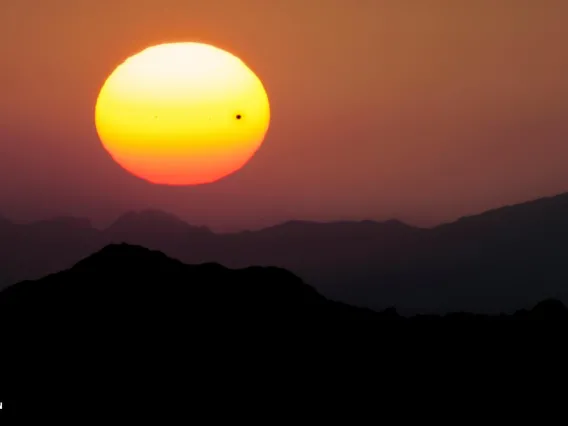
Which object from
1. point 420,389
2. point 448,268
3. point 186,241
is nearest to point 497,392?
point 420,389

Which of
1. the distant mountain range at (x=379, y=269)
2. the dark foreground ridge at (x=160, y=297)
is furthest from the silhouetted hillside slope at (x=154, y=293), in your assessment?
the distant mountain range at (x=379, y=269)

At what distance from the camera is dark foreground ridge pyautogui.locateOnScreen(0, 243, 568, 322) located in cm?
4853

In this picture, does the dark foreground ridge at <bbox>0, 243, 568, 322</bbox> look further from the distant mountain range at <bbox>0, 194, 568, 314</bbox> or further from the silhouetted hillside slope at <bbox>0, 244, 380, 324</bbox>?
the distant mountain range at <bbox>0, 194, 568, 314</bbox>

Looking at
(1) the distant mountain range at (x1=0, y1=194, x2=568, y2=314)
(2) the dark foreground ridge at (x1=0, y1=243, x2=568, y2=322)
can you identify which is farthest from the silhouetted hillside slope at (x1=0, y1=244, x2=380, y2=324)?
(1) the distant mountain range at (x1=0, y1=194, x2=568, y2=314)

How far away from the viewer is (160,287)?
51.5 metres

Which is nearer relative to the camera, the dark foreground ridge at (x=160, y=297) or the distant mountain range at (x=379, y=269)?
the dark foreground ridge at (x=160, y=297)

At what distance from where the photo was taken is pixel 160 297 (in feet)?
165

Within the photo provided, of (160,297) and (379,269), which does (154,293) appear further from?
(379,269)

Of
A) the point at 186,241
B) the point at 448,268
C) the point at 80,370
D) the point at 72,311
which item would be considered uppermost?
the point at 186,241

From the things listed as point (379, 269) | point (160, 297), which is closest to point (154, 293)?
point (160, 297)

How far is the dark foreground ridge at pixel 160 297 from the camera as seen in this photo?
159 feet

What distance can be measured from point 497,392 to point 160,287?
2136 cm

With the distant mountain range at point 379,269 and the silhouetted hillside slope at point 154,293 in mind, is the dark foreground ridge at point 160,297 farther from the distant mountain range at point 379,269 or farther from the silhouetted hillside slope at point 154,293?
the distant mountain range at point 379,269

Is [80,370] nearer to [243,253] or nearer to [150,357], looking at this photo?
[150,357]
